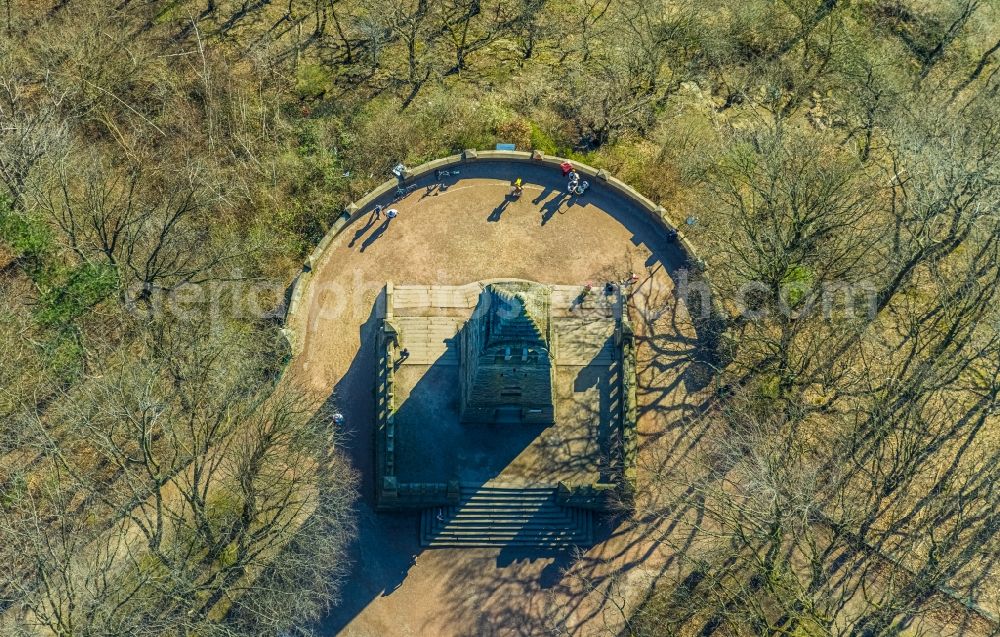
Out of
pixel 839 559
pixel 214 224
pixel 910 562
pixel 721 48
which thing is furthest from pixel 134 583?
pixel 721 48

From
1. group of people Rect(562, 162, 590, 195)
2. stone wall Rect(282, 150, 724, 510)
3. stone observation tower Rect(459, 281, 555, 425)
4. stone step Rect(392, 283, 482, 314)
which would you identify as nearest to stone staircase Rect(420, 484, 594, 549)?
stone wall Rect(282, 150, 724, 510)

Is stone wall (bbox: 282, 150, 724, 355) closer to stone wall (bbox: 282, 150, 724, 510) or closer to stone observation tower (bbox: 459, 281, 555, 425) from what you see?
stone wall (bbox: 282, 150, 724, 510)

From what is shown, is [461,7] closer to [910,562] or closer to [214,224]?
[214,224]

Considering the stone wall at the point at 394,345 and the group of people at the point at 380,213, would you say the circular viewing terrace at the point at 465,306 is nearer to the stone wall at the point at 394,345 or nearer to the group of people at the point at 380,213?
the stone wall at the point at 394,345

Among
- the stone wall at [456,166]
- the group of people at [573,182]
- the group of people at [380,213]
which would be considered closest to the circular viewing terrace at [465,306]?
the stone wall at [456,166]

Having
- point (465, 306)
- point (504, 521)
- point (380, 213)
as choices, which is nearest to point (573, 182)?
point (465, 306)

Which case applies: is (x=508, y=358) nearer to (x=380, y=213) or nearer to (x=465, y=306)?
(x=465, y=306)
